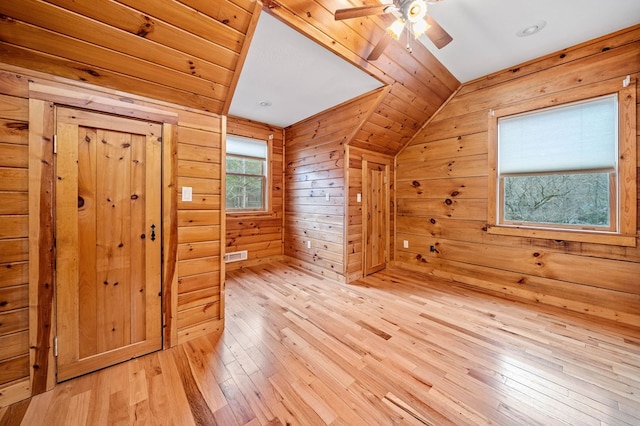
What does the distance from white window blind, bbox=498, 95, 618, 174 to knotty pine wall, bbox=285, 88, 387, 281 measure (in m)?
1.76

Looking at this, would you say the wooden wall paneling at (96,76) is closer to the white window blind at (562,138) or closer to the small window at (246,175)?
the small window at (246,175)

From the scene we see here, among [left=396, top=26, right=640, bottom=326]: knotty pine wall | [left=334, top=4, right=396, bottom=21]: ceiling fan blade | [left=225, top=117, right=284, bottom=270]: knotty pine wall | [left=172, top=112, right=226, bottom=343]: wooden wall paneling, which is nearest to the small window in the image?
[left=225, top=117, right=284, bottom=270]: knotty pine wall

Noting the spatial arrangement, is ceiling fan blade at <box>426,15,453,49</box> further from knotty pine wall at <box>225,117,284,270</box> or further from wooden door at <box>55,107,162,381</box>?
A: knotty pine wall at <box>225,117,284,270</box>

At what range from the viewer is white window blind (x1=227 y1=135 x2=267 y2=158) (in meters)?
3.96

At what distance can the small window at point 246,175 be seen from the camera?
3.99 metres

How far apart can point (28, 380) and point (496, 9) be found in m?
4.24

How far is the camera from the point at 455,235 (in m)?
3.33

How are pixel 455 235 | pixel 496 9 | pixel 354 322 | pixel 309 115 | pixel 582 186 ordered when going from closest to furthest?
1. pixel 496 9
2. pixel 354 322
3. pixel 582 186
4. pixel 455 235
5. pixel 309 115

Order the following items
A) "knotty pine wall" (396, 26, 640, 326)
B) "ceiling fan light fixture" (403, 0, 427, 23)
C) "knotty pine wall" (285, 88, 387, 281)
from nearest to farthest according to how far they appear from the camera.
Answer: "ceiling fan light fixture" (403, 0, 427, 23)
"knotty pine wall" (396, 26, 640, 326)
"knotty pine wall" (285, 88, 387, 281)

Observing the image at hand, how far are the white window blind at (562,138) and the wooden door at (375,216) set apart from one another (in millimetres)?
1601

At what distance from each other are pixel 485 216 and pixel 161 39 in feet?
12.3

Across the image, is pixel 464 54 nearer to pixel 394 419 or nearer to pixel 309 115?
pixel 309 115

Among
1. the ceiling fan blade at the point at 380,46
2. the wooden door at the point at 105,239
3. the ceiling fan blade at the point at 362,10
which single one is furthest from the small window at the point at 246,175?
the ceiling fan blade at the point at 362,10

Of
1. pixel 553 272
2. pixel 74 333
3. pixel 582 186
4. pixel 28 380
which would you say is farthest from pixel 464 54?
pixel 28 380
